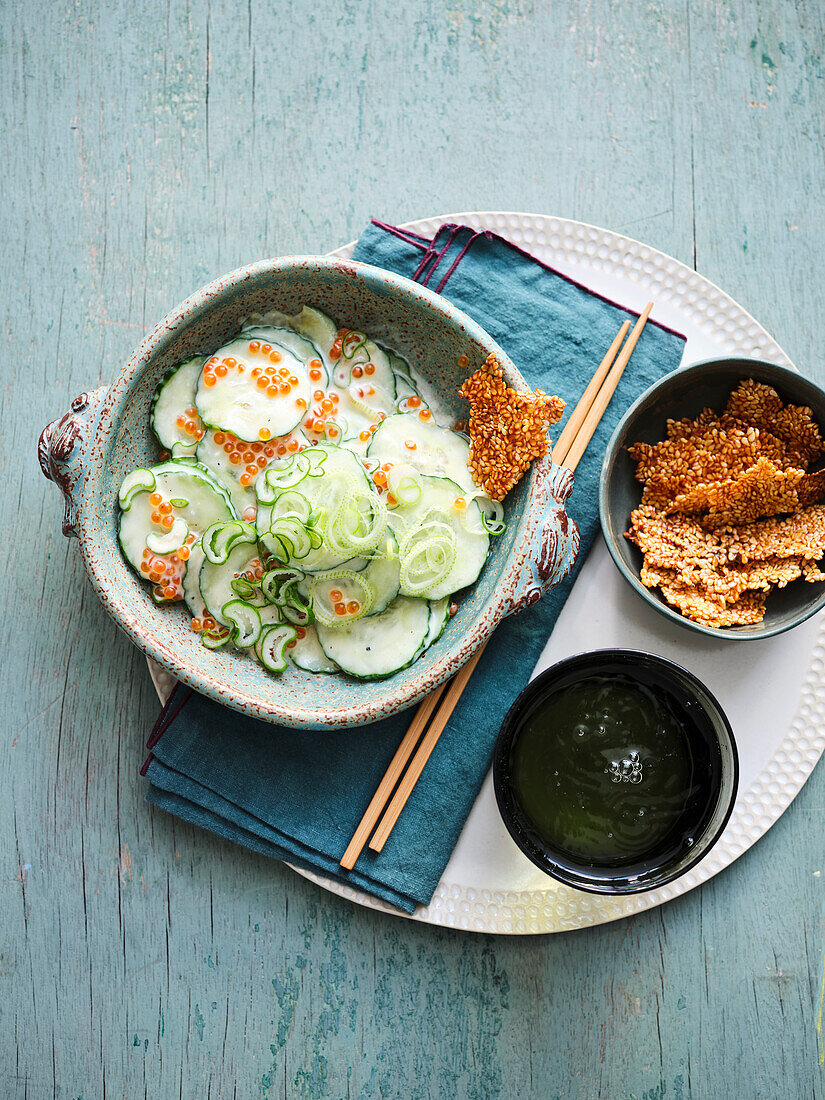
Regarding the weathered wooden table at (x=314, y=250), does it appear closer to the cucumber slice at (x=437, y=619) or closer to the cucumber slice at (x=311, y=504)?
the cucumber slice at (x=311, y=504)

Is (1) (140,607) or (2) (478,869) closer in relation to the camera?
(1) (140,607)

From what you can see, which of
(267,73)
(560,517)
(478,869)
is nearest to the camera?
(560,517)

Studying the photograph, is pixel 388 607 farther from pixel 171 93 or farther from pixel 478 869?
pixel 171 93

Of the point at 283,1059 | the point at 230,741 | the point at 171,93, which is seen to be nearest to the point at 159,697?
the point at 230,741

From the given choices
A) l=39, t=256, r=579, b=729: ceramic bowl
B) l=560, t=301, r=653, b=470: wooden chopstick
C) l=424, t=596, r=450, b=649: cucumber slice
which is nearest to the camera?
l=39, t=256, r=579, b=729: ceramic bowl

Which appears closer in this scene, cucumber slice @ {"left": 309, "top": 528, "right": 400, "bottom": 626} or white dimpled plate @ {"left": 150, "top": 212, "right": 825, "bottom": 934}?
cucumber slice @ {"left": 309, "top": 528, "right": 400, "bottom": 626}

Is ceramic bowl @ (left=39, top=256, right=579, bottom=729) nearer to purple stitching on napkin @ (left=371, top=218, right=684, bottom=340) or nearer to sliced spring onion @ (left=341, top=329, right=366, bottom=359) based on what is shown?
sliced spring onion @ (left=341, top=329, right=366, bottom=359)

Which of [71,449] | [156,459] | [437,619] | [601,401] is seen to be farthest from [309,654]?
[601,401]

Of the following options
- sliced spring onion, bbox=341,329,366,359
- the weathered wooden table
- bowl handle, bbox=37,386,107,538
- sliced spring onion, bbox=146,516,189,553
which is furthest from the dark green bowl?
bowl handle, bbox=37,386,107,538
